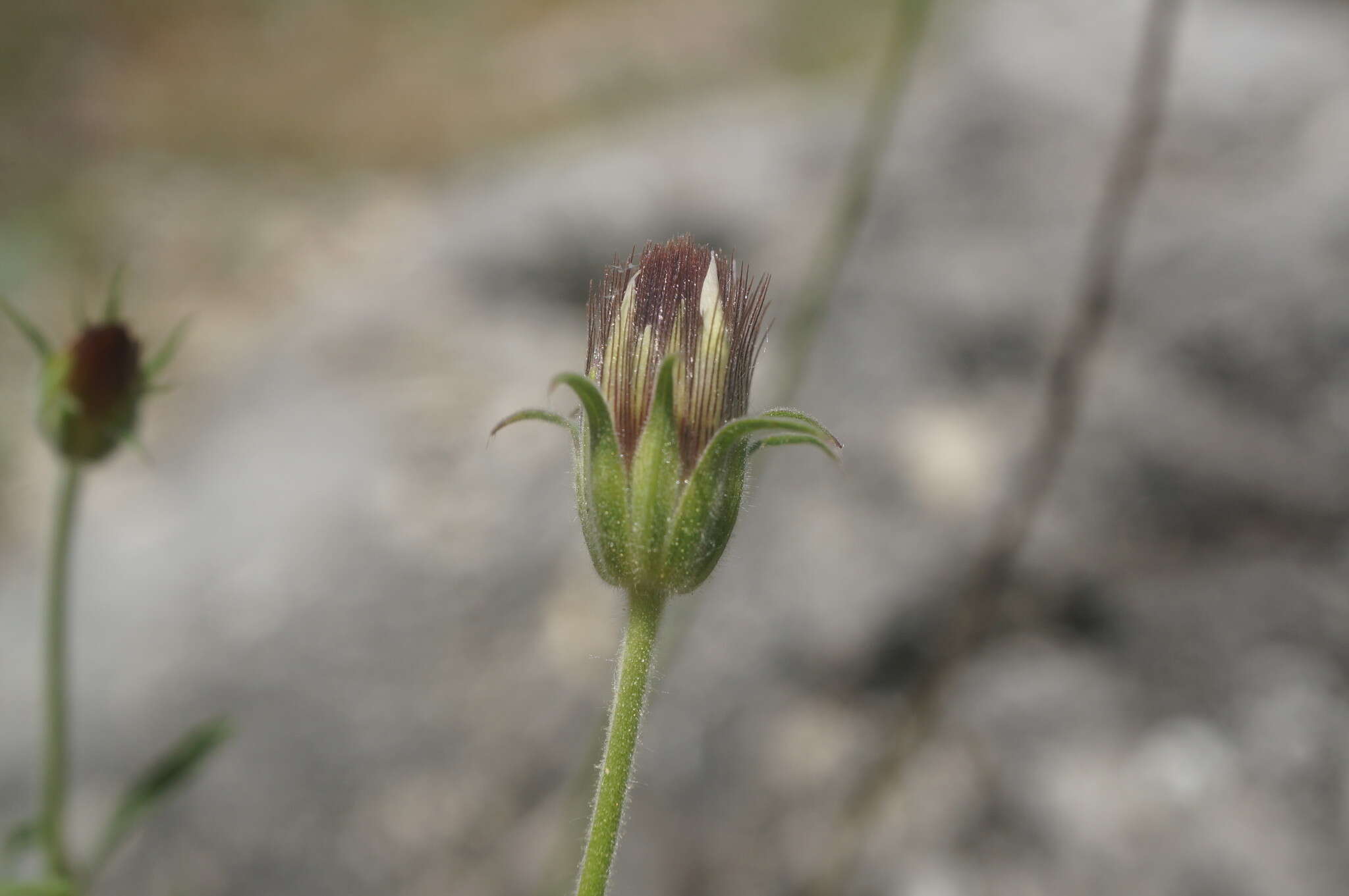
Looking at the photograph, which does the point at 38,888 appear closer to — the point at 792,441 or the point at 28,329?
the point at 28,329

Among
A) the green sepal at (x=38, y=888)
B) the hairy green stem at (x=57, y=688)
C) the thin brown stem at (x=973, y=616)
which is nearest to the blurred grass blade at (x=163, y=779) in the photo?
the hairy green stem at (x=57, y=688)

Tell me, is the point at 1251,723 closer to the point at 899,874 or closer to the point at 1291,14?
the point at 899,874

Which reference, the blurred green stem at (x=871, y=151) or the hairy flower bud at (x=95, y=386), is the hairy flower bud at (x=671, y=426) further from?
the hairy flower bud at (x=95, y=386)

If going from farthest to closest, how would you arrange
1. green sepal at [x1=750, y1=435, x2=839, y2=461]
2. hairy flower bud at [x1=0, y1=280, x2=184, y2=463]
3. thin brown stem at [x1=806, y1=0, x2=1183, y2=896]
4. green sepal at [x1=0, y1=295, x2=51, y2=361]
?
thin brown stem at [x1=806, y1=0, x2=1183, y2=896], hairy flower bud at [x1=0, y1=280, x2=184, y2=463], green sepal at [x1=0, y1=295, x2=51, y2=361], green sepal at [x1=750, y1=435, x2=839, y2=461]

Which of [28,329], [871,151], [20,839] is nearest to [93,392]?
[28,329]

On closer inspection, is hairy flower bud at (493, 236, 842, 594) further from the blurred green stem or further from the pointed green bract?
the blurred green stem

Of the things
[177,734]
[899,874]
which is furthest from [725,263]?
[177,734]

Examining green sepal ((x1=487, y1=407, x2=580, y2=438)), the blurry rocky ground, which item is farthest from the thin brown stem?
green sepal ((x1=487, y1=407, x2=580, y2=438))
